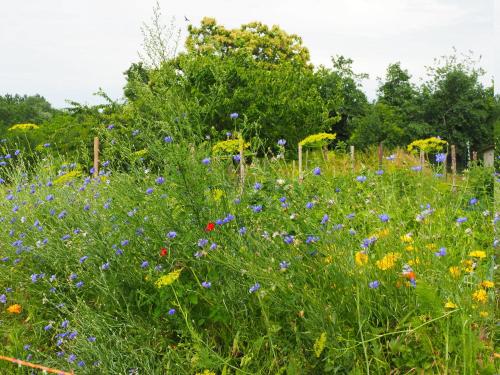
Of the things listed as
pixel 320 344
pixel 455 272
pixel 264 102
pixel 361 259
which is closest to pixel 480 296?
pixel 455 272

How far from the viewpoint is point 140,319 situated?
3.36 meters

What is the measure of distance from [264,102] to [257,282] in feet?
50.3

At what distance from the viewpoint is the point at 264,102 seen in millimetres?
17703

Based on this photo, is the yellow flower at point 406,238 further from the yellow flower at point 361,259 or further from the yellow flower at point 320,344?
the yellow flower at point 320,344

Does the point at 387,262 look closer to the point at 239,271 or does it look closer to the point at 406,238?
the point at 406,238

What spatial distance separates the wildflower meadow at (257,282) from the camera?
8.02 ft

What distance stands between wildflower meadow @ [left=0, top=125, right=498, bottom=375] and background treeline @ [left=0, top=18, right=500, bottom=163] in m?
0.44

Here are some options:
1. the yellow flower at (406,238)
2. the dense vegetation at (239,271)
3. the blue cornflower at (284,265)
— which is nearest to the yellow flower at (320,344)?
the dense vegetation at (239,271)

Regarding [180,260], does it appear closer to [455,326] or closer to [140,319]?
[140,319]

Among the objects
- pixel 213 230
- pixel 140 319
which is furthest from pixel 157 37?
pixel 140 319

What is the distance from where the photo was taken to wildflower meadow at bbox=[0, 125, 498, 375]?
2445mm

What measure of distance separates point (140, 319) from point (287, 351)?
97cm

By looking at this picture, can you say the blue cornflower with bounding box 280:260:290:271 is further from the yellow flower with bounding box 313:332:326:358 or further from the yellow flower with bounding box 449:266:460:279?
the yellow flower with bounding box 449:266:460:279

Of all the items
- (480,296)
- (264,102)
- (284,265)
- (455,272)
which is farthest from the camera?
(264,102)
